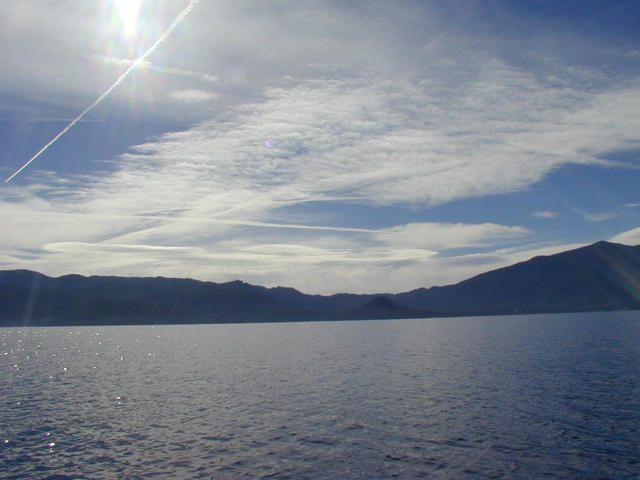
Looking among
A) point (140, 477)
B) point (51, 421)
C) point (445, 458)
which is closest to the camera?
point (140, 477)

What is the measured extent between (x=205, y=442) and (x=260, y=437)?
4038mm

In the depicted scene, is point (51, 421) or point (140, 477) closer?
point (140, 477)

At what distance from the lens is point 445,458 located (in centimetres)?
3244

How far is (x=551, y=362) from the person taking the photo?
265ft

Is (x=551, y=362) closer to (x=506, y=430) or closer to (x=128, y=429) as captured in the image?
(x=506, y=430)

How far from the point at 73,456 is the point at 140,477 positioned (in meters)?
7.66

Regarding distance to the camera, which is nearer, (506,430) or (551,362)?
(506,430)

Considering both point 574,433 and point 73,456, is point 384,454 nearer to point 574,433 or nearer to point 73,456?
point 574,433

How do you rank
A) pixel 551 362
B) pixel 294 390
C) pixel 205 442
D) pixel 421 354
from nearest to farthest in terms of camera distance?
pixel 205 442
pixel 294 390
pixel 551 362
pixel 421 354

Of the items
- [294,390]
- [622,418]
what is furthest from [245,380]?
[622,418]

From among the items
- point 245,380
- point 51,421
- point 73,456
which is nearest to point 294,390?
point 245,380

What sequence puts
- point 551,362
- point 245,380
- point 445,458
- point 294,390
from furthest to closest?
1. point 551,362
2. point 245,380
3. point 294,390
4. point 445,458

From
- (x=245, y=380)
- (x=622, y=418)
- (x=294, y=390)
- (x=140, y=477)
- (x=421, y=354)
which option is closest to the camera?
(x=140, y=477)

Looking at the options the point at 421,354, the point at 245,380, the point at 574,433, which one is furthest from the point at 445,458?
the point at 421,354
